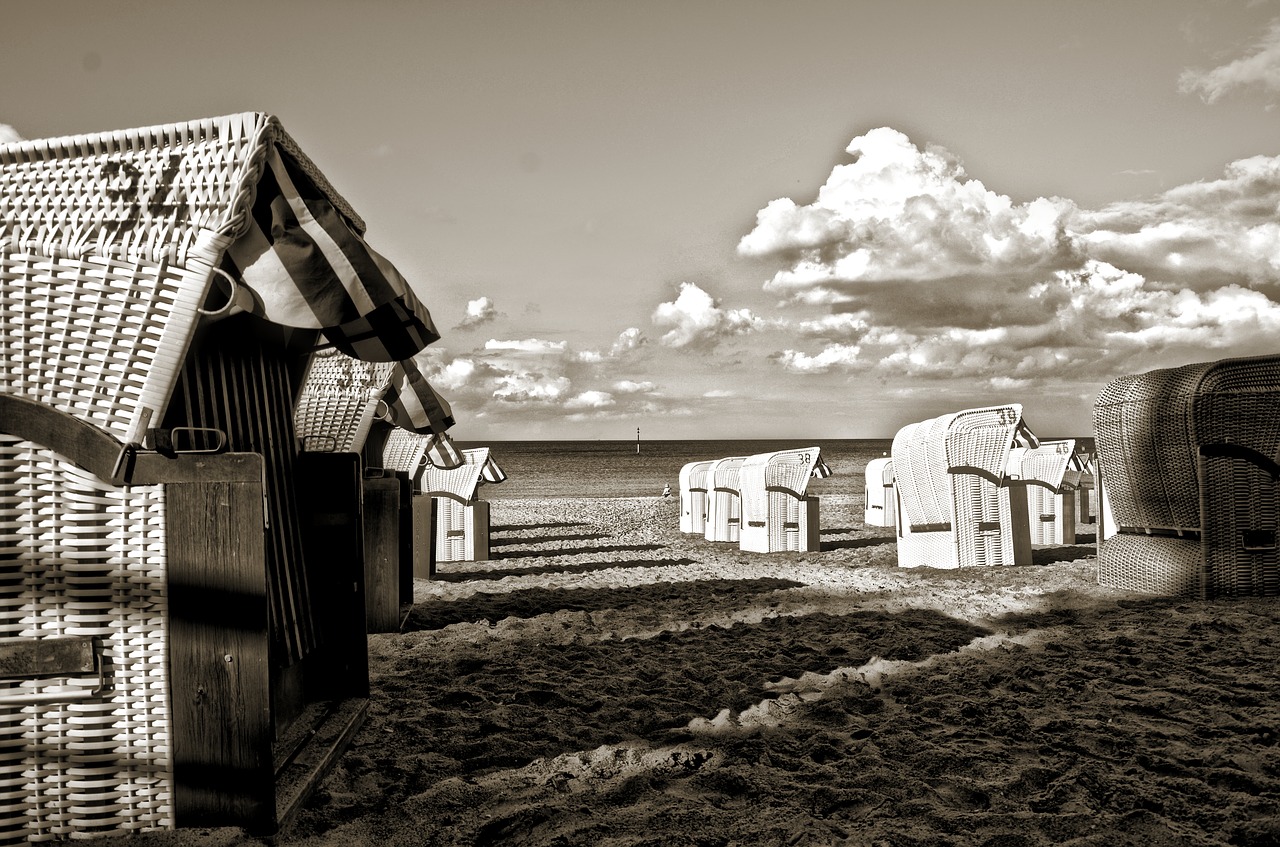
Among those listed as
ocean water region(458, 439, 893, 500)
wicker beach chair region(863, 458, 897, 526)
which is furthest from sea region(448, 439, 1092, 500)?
wicker beach chair region(863, 458, 897, 526)

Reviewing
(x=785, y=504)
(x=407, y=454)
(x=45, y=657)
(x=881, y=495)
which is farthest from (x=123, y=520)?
(x=881, y=495)

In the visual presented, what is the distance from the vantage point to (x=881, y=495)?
1817cm

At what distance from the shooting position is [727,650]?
5957 mm

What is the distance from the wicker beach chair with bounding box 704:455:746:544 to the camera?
1484 cm

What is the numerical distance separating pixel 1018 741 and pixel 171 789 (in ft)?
10.2

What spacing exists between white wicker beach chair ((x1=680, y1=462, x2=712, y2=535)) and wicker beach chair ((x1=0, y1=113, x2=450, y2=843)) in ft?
46.0

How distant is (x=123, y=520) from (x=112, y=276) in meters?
0.69

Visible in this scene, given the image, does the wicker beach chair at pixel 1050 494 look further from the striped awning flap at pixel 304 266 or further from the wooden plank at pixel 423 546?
the striped awning flap at pixel 304 266

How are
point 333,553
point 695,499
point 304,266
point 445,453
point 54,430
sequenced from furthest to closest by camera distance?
point 695,499 < point 445,453 < point 333,553 < point 304,266 < point 54,430

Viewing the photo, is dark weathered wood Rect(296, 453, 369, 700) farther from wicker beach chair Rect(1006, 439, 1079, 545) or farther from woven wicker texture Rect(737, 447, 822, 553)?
wicker beach chair Rect(1006, 439, 1079, 545)

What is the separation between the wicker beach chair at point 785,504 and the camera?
13016 mm

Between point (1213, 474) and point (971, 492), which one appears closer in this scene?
point (1213, 474)

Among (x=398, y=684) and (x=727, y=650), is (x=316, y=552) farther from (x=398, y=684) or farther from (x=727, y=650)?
(x=727, y=650)

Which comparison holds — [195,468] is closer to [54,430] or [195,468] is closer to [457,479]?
[54,430]
